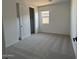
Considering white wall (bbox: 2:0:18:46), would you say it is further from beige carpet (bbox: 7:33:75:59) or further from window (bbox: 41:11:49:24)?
window (bbox: 41:11:49:24)

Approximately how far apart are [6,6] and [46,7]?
14.6 feet

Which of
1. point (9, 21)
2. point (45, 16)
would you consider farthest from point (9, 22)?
point (45, 16)

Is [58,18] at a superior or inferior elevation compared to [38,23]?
superior

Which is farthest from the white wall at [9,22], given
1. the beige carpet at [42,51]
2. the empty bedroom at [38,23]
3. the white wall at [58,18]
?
the white wall at [58,18]

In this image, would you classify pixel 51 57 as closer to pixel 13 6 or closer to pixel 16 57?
pixel 16 57

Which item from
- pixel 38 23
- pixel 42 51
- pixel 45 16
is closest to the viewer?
pixel 42 51

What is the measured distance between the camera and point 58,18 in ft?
24.1

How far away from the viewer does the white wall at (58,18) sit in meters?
6.94

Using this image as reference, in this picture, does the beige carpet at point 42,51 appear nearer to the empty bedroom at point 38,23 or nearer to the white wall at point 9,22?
the empty bedroom at point 38,23

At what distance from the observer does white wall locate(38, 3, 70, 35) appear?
6.94 m

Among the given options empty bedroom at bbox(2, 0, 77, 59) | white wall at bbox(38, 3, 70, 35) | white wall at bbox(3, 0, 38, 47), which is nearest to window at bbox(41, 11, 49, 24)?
empty bedroom at bbox(2, 0, 77, 59)

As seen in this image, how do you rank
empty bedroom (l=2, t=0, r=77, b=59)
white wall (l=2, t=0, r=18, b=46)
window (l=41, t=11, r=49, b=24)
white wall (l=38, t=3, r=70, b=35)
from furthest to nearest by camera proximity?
window (l=41, t=11, r=49, b=24) → white wall (l=38, t=3, r=70, b=35) → empty bedroom (l=2, t=0, r=77, b=59) → white wall (l=2, t=0, r=18, b=46)

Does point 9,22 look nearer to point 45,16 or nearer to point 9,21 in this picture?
point 9,21

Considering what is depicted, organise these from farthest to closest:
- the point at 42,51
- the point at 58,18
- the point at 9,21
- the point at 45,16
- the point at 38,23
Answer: the point at 38,23 < the point at 45,16 < the point at 58,18 < the point at 9,21 < the point at 42,51
